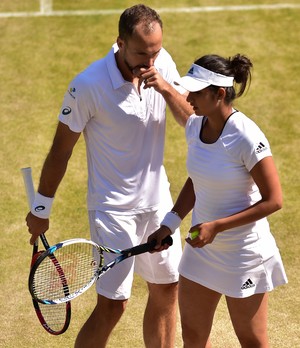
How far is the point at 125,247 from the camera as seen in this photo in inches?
238

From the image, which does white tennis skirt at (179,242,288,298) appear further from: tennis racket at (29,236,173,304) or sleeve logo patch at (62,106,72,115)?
sleeve logo patch at (62,106,72,115)

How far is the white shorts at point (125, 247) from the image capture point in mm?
6055

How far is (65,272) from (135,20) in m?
1.68

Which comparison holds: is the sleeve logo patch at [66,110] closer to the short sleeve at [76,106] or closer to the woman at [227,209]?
the short sleeve at [76,106]

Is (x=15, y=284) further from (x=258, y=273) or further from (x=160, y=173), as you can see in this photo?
(x=258, y=273)

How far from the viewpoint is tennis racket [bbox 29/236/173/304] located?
224 inches

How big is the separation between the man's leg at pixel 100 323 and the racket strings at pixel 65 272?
27cm

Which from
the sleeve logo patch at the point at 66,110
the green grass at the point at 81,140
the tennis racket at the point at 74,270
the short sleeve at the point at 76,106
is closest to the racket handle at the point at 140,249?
the tennis racket at the point at 74,270

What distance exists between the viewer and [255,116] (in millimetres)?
10297

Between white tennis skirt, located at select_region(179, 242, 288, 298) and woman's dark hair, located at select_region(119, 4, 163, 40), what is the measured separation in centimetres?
140

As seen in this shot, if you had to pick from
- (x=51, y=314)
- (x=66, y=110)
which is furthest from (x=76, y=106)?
(x=51, y=314)

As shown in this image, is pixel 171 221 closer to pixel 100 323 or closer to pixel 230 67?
pixel 100 323

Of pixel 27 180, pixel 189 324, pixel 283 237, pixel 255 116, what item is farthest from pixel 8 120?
pixel 189 324

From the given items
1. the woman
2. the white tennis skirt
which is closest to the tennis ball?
the woman
